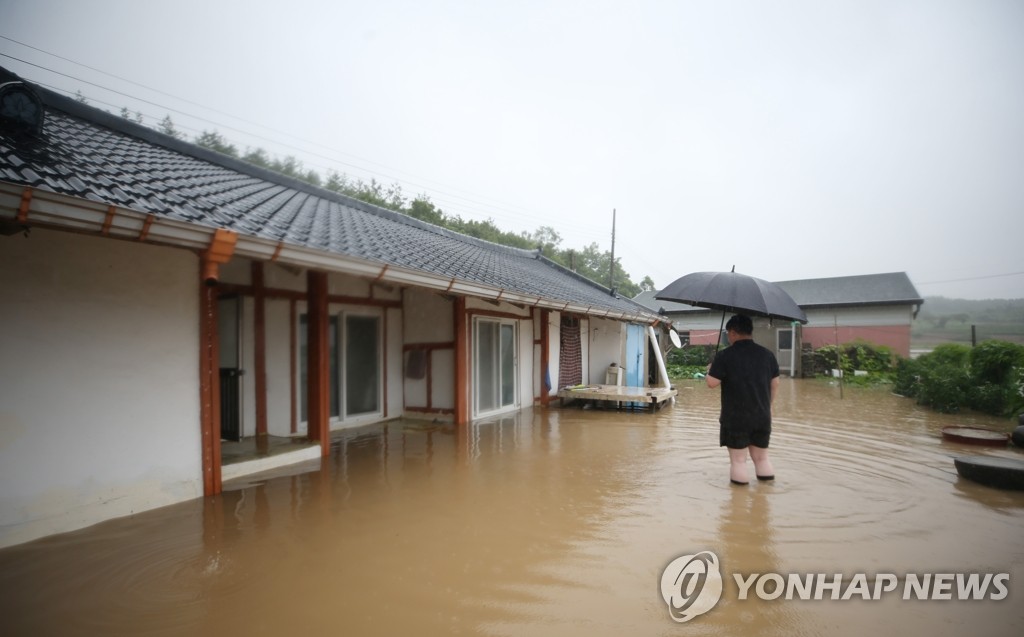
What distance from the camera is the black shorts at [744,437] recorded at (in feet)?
14.5

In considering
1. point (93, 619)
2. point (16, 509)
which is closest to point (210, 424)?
point (16, 509)

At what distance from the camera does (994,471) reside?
15.4 ft

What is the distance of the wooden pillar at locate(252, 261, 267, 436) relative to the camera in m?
5.91

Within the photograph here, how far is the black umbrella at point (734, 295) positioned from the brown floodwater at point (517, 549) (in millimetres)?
1763

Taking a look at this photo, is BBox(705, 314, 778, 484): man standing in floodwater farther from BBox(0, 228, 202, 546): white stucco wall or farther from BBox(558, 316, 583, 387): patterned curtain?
BBox(558, 316, 583, 387): patterned curtain

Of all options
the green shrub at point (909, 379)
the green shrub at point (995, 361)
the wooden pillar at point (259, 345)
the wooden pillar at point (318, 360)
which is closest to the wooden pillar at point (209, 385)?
the wooden pillar at point (318, 360)

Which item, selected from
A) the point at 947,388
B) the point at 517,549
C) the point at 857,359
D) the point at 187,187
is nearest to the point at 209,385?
the point at 187,187

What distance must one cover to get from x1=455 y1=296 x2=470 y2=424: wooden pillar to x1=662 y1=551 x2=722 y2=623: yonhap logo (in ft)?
16.5

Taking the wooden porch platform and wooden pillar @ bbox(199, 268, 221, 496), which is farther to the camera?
the wooden porch platform

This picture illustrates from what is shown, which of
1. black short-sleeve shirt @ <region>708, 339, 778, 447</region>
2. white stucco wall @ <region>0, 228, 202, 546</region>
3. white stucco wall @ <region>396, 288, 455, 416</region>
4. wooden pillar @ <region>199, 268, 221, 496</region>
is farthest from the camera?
white stucco wall @ <region>396, 288, 455, 416</region>

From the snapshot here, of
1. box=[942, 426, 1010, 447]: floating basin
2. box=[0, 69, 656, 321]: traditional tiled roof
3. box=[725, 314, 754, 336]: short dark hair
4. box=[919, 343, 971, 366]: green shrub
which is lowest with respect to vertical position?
box=[942, 426, 1010, 447]: floating basin

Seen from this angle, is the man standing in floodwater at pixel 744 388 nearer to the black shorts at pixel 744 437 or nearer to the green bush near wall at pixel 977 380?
the black shorts at pixel 744 437

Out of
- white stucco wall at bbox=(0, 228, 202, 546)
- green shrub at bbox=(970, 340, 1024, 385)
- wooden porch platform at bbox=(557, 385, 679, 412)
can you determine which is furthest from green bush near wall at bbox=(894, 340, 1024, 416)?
white stucco wall at bbox=(0, 228, 202, 546)

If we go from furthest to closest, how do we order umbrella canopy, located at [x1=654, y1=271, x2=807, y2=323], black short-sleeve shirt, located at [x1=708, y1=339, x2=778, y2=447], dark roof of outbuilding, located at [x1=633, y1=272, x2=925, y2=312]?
dark roof of outbuilding, located at [x1=633, y1=272, x2=925, y2=312]
umbrella canopy, located at [x1=654, y1=271, x2=807, y2=323]
black short-sleeve shirt, located at [x1=708, y1=339, x2=778, y2=447]
